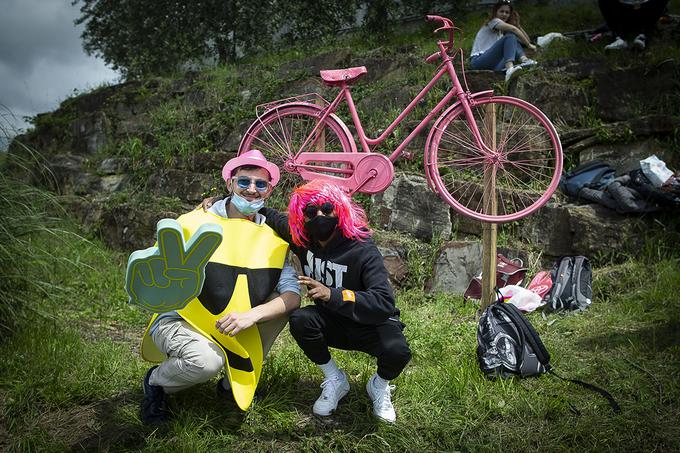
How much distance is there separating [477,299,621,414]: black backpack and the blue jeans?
401cm

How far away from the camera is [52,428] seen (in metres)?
3.19

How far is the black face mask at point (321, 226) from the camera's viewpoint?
291 centimetres

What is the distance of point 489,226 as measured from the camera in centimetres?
460

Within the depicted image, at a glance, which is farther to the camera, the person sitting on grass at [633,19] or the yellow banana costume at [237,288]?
the person sitting on grass at [633,19]

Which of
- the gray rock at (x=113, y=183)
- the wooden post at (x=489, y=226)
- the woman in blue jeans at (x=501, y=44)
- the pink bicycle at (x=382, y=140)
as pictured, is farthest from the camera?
the gray rock at (x=113, y=183)

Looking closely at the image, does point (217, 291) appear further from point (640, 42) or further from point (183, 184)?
point (640, 42)

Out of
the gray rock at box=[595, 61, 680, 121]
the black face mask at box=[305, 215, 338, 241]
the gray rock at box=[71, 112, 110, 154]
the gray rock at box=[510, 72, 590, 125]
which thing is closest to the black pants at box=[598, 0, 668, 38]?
the gray rock at box=[595, 61, 680, 121]

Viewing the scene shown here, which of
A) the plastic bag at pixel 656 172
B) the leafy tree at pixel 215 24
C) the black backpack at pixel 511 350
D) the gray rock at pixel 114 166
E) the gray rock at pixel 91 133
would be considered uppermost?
the leafy tree at pixel 215 24

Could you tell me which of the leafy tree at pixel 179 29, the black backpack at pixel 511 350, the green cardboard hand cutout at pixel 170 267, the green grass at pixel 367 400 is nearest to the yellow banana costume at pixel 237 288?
the green cardboard hand cutout at pixel 170 267

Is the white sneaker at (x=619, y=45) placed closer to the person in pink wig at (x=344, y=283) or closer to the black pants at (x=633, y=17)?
the black pants at (x=633, y=17)

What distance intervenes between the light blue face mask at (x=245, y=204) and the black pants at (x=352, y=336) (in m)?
0.56

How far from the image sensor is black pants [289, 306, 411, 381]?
116 inches

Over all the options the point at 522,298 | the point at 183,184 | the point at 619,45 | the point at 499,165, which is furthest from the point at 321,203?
the point at 619,45

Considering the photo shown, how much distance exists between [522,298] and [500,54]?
3.20 metres
